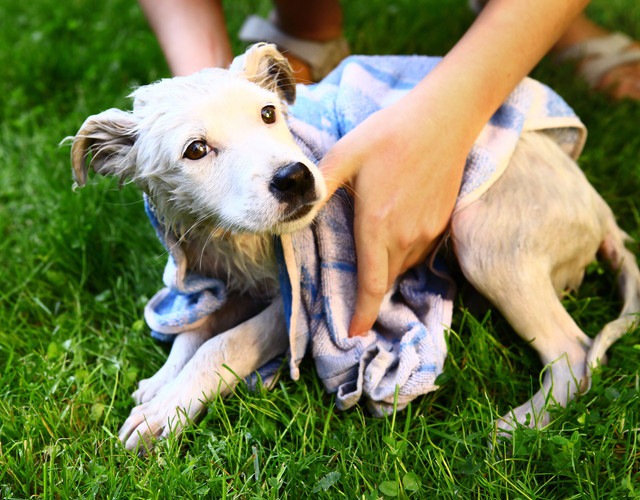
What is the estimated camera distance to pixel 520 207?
241 cm

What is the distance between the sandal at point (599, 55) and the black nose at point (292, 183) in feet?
10.1

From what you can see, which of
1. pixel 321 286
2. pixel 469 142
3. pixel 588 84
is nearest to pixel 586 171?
pixel 588 84

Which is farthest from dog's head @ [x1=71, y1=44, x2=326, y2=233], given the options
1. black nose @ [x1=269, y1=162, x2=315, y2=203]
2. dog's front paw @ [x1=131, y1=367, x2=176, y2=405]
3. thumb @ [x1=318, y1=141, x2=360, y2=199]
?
dog's front paw @ [x1=131, y1=367, x2=176, y2=405]

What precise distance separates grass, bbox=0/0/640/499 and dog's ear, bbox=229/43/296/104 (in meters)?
0.82

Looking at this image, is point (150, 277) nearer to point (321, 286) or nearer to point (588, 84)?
point (321, 286)

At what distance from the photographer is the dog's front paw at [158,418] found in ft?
7.04

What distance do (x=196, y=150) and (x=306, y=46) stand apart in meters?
2.32

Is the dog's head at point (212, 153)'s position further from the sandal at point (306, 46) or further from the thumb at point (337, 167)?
the sandal at point (306, 46)

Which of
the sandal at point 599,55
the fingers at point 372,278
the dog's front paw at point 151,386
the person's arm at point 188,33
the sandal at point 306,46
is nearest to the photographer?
the fingers at point 372,278

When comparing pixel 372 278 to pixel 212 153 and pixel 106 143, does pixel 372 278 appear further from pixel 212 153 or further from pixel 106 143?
pixel 106 143

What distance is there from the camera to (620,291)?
105 inches

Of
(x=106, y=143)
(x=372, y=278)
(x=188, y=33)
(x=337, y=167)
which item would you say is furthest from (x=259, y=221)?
(x=188, y=33)

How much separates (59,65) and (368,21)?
7.50 ft

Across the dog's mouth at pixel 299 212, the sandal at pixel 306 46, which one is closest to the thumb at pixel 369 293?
the dog's mouth at pixel 299 212
